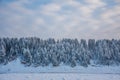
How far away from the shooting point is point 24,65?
107m

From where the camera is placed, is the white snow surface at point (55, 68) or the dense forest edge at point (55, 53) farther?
the dense forest edge at point (55, 53)

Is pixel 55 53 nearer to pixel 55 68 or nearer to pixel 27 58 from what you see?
pixel 55 68

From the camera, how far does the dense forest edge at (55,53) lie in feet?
357

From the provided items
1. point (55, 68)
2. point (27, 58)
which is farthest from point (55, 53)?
point (27, 58)

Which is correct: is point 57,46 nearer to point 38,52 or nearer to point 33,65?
point 38,52

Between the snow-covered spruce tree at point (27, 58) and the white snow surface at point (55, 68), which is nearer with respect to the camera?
the white snow surface at point (55, 68)

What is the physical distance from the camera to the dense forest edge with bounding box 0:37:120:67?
357 feet

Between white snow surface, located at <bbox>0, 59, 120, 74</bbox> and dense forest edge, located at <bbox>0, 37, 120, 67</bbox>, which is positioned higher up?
dense forest edge, located at <bbox>0, 37, 120, 67</bbox>

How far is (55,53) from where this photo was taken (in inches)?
4454

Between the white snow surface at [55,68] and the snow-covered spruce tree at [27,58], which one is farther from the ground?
the snow-covered spruce tree at [27,58]

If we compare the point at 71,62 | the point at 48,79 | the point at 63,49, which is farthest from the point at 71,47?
the point at 48,79

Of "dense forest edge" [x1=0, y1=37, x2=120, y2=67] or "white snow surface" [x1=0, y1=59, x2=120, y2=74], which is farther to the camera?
"dense forest edge" [x1=0, y1=37, x2=120, y2=67]

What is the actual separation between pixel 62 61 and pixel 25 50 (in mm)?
20429

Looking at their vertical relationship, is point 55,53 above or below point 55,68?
above
